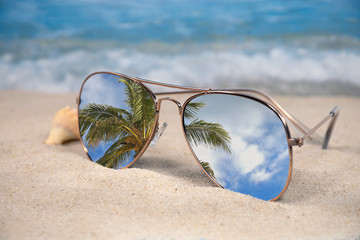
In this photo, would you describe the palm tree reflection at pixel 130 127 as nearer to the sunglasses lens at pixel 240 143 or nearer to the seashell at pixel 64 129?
the sunglasses lens at pixel 240 143

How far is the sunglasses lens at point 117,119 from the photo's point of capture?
60.6 inches

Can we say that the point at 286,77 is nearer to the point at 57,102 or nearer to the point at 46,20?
the point at 57,102

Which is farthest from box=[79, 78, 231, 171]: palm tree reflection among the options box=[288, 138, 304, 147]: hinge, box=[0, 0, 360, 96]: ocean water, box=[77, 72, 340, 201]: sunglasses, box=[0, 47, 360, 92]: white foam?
box=[0, 47, 360, 92]: white foam

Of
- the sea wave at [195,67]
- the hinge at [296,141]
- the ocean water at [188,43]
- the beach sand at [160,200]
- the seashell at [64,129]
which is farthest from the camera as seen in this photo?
the ocean water at [188,43]

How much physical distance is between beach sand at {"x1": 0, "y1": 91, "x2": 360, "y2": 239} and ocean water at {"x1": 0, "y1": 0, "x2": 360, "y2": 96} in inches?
94.6

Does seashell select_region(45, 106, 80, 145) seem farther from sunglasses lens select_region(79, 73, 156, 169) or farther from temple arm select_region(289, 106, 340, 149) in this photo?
temple arm select_region(289, 106, 340, 149)

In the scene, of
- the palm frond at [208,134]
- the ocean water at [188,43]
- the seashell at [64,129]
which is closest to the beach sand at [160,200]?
the seashell at [64,129]

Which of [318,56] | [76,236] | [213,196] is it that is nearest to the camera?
[76,236]

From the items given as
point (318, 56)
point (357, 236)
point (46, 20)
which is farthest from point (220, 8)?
point (357, 236)

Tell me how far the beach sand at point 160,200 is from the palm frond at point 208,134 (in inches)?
7.0

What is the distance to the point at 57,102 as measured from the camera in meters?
3.30

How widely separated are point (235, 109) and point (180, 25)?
5.32 meters

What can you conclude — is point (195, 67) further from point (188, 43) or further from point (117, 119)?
point (117, 119)

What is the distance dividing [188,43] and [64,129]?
416 centimetres
